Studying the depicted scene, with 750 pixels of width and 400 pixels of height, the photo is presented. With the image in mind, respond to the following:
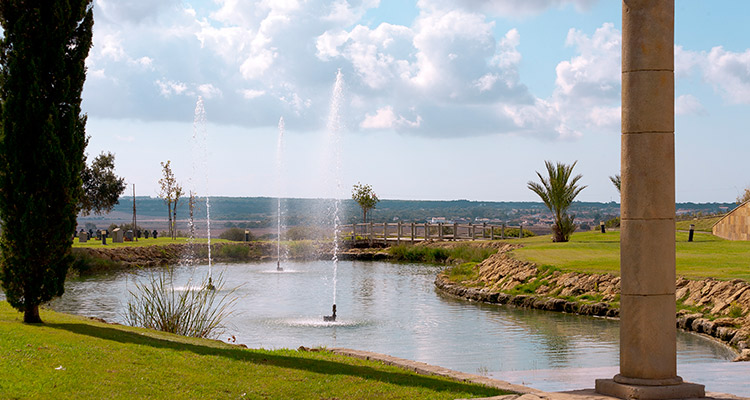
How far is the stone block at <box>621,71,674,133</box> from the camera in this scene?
8312 millimetres

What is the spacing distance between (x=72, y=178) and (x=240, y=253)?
104ft

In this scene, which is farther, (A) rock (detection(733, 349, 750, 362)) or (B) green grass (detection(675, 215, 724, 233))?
(B) green grass (detection(675, 215, 724, 233))

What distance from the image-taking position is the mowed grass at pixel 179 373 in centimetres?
836

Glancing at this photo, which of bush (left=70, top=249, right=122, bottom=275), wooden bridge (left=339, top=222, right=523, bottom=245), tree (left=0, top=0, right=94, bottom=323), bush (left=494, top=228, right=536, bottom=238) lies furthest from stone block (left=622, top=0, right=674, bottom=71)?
bush (left=494, top=228, right=536, bottom=238)

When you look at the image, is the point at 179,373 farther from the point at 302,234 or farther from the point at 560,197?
the point at 302,234

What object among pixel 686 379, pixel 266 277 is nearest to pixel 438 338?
pixel 686 379

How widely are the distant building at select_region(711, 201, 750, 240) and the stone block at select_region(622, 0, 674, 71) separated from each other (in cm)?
2553

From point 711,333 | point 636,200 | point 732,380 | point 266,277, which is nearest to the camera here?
point 636,200

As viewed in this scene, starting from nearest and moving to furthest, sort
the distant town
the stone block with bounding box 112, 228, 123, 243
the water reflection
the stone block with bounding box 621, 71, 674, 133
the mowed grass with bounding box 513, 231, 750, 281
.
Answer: the stone block with bounding box 621, 71, 674, 133
the water reflection
the mowed grass with bounding box 513, 231, 750, 281
the stone block with bounding box 112, 228, 123, 243
the distant town

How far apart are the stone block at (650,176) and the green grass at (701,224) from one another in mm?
33054

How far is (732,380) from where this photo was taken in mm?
9805

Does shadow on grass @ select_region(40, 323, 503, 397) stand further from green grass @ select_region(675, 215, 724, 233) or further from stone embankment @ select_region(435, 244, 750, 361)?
green grass @ select_region(675, 215, 724, 233)

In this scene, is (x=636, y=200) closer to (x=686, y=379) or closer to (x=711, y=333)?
Answer: (x=686, y=379)

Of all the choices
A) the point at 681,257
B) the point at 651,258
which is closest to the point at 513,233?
the point at 681,257
